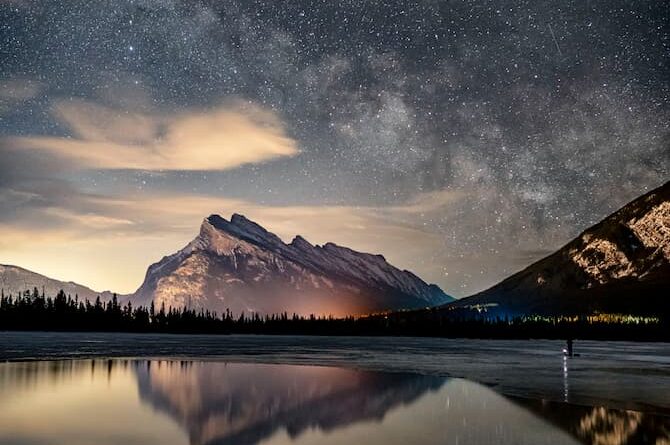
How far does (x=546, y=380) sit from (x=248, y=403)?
19.2 m

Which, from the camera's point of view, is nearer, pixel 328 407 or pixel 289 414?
pixel 289 414

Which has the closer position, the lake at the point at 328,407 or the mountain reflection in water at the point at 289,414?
the mountain reflection in water at the point at 289,414

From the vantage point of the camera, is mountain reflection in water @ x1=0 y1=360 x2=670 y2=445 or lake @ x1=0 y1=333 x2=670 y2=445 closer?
mountain reflection in water @ x1=0 y1=360 x2=670 y2=445

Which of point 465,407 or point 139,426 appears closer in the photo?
point 139,426

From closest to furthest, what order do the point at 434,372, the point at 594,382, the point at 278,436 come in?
the point at 278,436
the point at 594,382
the point at 434,372

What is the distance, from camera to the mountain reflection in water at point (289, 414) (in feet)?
63.2

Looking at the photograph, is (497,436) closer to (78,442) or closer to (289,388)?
(78,442)

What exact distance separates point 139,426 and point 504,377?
2509cm

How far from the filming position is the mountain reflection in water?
63.2ft

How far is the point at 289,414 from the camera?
24422 mm

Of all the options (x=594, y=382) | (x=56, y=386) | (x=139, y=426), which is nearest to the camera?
(x=139, y=426)

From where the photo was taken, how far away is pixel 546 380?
3797 cm

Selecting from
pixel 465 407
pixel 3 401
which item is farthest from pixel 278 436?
pixel 3 401

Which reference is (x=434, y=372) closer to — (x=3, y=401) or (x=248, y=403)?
(x=248, y=403)
